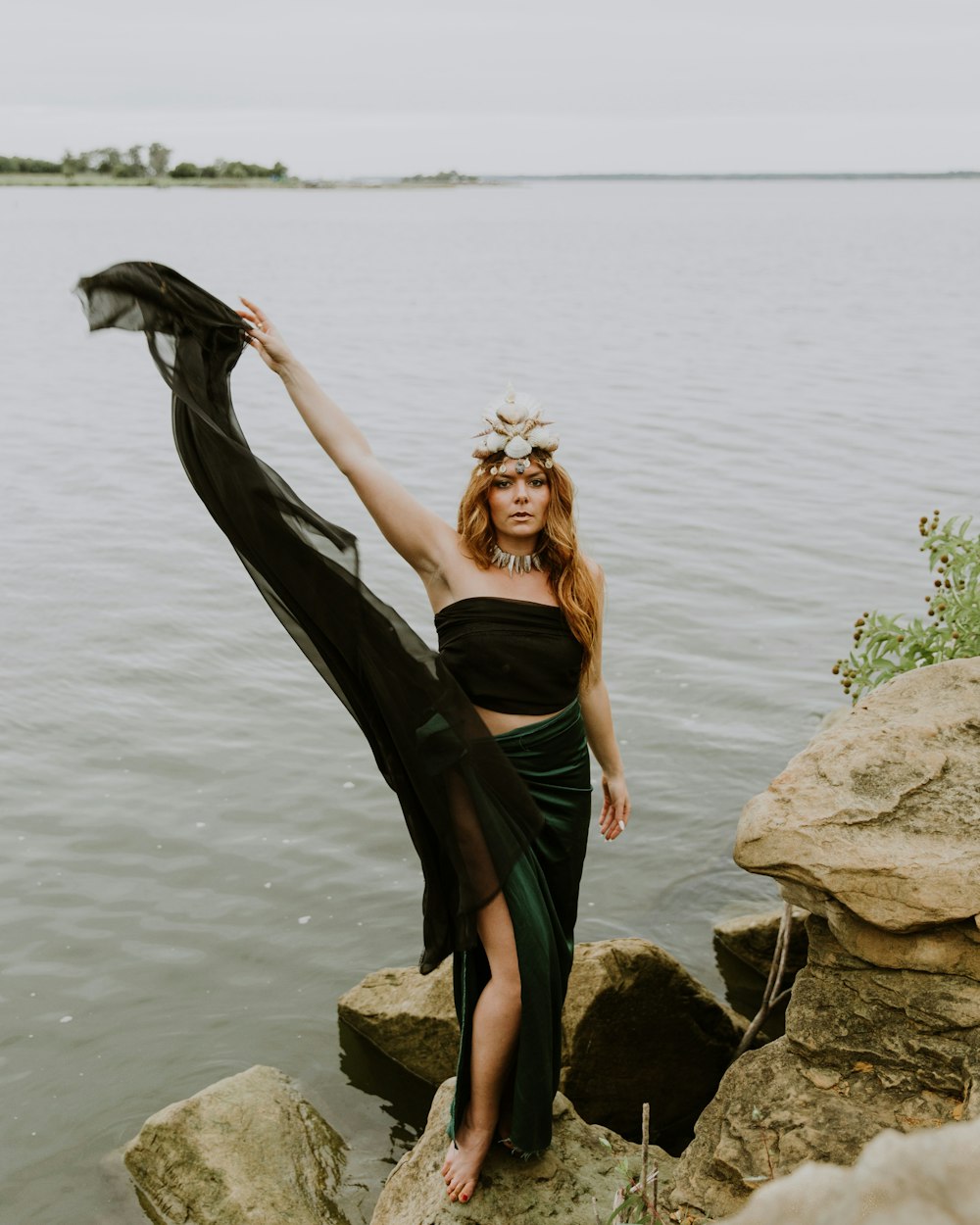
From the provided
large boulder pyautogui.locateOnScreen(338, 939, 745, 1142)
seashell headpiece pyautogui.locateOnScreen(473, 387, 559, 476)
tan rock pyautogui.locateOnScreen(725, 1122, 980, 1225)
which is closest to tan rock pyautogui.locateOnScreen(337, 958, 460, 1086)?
large boulder pyautogui.locateOnScreen(338, 939, 745, 1142)

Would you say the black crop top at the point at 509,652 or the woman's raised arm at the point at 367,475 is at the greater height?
the woman's raised arm at the point at 367,475

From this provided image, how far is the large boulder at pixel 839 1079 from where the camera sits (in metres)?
4.11

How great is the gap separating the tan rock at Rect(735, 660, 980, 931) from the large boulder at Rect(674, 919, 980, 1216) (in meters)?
0.31

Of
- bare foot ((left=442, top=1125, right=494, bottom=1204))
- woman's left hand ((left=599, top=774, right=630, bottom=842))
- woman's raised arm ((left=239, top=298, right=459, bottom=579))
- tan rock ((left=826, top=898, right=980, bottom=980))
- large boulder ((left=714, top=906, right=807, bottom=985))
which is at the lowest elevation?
large boulder ((left=714, top=906, right=807, bottom=985))

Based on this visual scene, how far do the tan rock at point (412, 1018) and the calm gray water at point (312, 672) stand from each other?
16 cm

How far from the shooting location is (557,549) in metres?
4.36

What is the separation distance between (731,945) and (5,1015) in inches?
142

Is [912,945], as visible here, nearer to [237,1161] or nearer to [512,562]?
[512,562]

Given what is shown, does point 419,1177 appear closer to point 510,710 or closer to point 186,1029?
point 510,710

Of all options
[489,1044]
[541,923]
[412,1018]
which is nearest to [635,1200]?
[489,1044]

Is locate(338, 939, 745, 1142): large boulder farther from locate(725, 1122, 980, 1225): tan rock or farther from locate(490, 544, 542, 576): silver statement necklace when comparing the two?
locate(725, 1122, 980, 1225): tan rock

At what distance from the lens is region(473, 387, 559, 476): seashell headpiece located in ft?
14.3

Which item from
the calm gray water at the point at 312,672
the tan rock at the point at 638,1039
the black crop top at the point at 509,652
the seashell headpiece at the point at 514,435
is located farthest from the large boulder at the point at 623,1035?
the seashell headpiece at the point at 514,435

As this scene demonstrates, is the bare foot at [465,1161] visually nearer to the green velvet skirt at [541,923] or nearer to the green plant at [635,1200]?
the green velvet skirt at [541,923]
